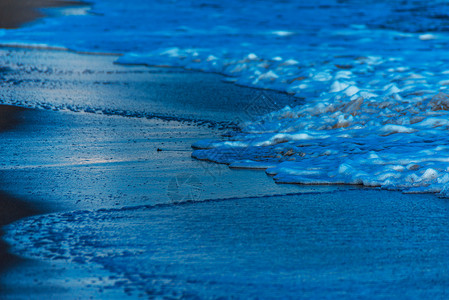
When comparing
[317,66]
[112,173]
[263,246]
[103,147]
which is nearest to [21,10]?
[317,66]

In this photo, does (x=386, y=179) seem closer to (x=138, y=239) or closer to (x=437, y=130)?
(x=437, y=130)

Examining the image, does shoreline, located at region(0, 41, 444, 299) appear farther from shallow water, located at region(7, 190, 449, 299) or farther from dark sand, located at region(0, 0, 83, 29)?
dark sand, located at region(0, 0, 83, 29)

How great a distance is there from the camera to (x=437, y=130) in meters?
4.79

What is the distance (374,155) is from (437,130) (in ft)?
3.34

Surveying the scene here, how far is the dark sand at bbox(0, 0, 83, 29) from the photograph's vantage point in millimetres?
14609

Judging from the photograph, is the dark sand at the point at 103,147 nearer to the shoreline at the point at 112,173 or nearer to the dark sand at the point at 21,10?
the shoreline at the point at 112,173

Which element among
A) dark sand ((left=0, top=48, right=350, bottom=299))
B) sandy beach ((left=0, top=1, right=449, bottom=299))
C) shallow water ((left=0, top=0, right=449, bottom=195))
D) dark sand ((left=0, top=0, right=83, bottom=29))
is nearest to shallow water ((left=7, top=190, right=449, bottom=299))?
sandy beach ((left=0, top=1, right=449, bottom=299))

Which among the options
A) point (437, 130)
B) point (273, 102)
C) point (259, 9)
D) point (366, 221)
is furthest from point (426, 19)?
point (366, 221)

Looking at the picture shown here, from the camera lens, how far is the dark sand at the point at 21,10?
1461 centimetres

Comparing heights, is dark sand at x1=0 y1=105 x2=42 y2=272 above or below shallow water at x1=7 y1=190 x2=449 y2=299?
above

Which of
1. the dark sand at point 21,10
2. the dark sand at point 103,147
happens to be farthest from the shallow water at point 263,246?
the dark sand at point 21,10

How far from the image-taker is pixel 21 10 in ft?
56.0

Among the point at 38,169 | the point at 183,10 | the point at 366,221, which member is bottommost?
the point at 366,221

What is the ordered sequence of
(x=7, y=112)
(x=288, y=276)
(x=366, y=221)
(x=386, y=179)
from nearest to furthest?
(x=288, y=276), (x=366, y=221), (x=386, y=179), (x=7, y=112)
